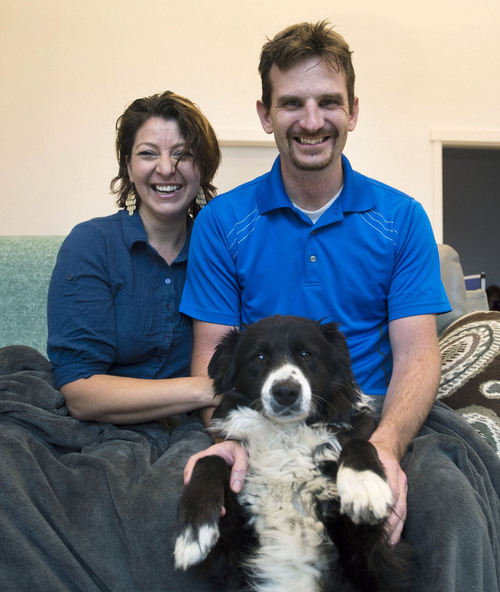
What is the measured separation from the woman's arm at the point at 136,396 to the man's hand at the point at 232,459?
27 centimetres

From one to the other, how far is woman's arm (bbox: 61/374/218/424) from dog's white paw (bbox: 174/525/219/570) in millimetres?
580

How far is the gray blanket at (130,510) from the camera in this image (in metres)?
1.33

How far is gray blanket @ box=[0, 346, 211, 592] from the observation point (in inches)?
56.6

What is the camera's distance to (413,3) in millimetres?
4145

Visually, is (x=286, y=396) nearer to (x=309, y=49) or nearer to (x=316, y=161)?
(x=316, y=161)

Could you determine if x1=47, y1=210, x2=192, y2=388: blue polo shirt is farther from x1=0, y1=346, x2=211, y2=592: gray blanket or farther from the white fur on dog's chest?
the white fur on dog's chest

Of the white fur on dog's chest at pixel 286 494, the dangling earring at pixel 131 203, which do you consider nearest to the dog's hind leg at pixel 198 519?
the white fur on dog's chest at pixel 286 494

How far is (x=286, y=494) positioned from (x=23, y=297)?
1.89m

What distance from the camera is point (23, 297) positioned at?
111 inches

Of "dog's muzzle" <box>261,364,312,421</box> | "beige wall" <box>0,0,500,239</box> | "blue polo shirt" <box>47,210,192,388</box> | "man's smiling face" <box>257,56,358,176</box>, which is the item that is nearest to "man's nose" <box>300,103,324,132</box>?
"man's smiling face" <box>257,56,358,176</box>

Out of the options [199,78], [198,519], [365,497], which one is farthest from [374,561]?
[199,78]

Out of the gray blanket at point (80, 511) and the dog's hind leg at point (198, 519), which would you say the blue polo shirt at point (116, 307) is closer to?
the gray blanket at point (80, 511)

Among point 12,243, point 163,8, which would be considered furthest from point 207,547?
point 163,8

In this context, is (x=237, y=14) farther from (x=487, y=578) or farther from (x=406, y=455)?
(x=487, y=578)
